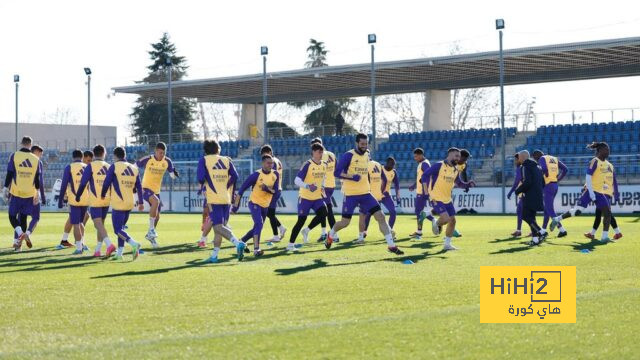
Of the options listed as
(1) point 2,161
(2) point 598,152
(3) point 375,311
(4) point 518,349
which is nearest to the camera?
(4) point 518,349

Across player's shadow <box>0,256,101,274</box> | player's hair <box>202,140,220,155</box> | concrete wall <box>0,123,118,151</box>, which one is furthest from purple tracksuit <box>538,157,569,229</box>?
concrete wall <box>0,123,118,151</box>

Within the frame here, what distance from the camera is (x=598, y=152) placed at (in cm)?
2003

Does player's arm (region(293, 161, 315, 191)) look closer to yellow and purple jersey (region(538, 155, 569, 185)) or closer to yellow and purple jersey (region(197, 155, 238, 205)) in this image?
yellow and purple jersey (region(197, 155, 238, 205))

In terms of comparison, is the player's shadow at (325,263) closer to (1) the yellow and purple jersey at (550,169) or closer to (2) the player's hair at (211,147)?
(2) the player's hair at (211,147)

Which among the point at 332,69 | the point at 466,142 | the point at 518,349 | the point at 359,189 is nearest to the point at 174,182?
the point at 332,69

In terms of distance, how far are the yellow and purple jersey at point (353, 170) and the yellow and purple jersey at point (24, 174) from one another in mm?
6313

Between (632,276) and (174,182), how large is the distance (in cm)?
3785

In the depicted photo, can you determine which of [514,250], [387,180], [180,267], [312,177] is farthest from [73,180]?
[514,250]

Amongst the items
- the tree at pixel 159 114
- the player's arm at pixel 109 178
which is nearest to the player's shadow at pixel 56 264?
the player's arm at pixel 109 178

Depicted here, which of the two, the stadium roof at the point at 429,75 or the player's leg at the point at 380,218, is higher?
the stadium roof at the point at 429,75

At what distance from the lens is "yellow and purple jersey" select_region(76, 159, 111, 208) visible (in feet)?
56.3

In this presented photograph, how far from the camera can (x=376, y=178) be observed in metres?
21.3

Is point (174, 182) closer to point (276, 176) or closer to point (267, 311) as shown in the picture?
point (276, 176)

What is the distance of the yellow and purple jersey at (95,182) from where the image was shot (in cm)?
1717
